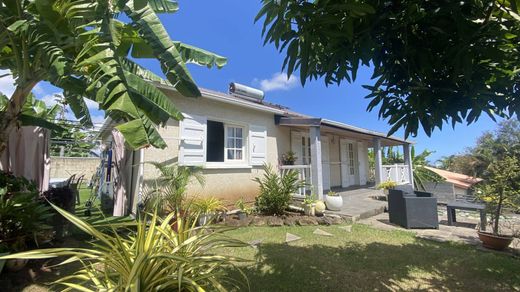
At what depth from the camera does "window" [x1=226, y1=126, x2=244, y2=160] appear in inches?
345

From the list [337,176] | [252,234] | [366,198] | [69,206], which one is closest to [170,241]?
[252,234]

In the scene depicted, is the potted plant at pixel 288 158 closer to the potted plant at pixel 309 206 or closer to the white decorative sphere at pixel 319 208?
the potted plant at pixel 309 206

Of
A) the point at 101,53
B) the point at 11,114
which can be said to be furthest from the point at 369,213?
the point at 11,114

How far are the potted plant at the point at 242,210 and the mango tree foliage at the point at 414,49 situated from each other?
599cm

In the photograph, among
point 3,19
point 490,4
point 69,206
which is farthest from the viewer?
point 69,206

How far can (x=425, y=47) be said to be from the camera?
1880mm

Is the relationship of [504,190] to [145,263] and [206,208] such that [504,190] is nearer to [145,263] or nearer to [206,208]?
[206,208]

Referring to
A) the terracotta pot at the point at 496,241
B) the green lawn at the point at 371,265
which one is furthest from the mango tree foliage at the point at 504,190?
the green lawn at the point at 371,265

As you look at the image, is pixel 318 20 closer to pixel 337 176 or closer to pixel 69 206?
pixel 69 206

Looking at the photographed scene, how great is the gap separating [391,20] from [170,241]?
2581mm

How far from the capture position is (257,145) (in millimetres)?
9234

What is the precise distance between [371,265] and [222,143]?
5835 millimetres

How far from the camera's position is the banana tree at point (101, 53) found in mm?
2957

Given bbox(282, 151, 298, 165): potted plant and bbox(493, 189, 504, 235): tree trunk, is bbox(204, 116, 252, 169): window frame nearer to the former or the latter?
bbox(282, 151, 298, 165): potted plant
